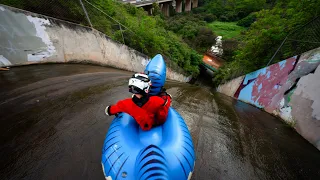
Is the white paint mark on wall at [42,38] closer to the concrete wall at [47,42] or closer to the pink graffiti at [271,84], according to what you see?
the concrete wall at [47,42]

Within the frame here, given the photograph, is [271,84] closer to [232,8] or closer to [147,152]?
[147,152]

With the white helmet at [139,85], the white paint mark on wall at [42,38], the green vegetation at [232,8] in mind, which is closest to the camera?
the white helmet at [139,85]

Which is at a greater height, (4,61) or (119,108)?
(4,61)

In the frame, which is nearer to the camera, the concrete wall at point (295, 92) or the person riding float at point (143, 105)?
the person riding float at point (143, 105)

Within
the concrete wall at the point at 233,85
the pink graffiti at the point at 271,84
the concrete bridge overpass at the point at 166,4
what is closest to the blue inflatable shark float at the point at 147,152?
the pink graffiti at the point at 271,84

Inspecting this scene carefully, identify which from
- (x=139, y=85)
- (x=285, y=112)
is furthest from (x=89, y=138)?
(x=285, y=112)

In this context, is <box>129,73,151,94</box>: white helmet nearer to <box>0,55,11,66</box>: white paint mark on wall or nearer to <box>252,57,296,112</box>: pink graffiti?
<box>252,57,296,112</box>: pink graffiti
